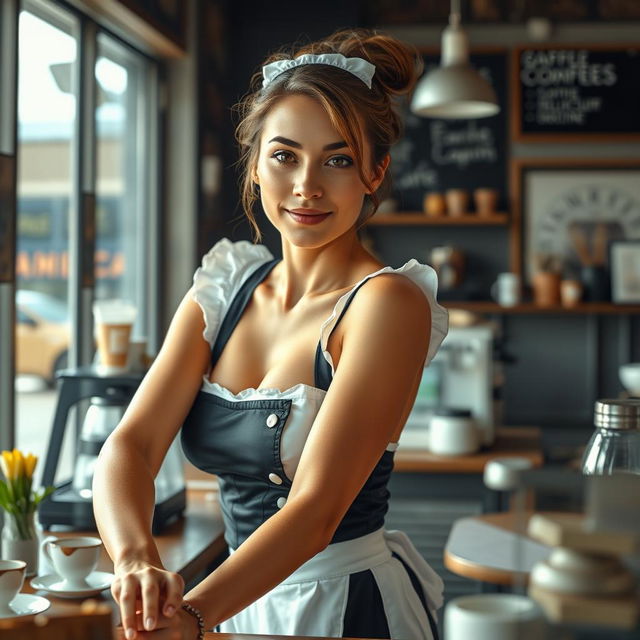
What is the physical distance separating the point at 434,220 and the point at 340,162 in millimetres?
4056

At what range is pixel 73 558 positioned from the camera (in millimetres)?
1601

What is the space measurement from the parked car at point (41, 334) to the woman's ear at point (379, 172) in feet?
5.20

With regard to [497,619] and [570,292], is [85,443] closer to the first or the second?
[497,619]

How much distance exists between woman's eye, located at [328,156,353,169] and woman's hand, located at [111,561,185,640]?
627 mm

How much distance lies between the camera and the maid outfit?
1.43 metres

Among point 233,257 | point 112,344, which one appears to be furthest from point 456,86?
point 233,257

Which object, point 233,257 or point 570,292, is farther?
point 570,292

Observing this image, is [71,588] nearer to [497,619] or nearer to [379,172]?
[379,172]

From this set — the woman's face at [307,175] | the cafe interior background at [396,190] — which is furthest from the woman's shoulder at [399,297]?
the cafe interior background at [396,190]

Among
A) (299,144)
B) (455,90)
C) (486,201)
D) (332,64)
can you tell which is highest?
(455,90)

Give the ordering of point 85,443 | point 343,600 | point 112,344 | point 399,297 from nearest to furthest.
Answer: point 399,297, point 343,600, point 85,443, point 112,344

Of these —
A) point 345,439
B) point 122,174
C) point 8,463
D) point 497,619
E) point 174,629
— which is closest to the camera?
point 497,619

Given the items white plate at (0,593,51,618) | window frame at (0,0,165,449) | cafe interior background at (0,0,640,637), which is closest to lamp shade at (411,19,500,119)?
cafe interior background at (0,0,640,637)

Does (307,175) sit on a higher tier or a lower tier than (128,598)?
higher
